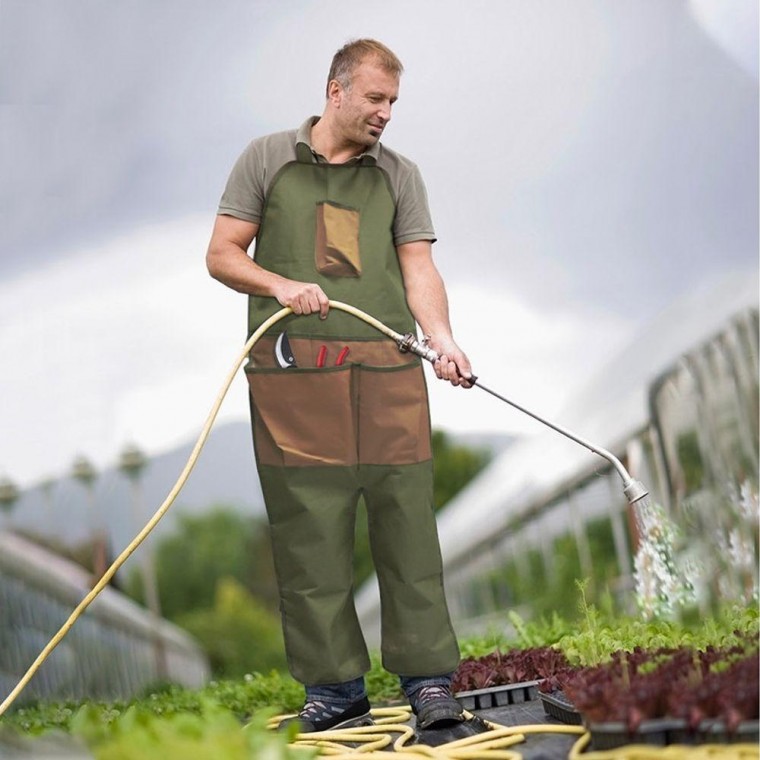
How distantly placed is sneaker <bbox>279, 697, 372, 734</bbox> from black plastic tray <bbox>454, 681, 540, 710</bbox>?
31 centimetres

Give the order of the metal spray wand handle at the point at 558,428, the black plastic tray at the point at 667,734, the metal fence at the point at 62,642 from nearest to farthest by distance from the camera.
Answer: the black plastic tray at the point at 667,734 → the metal spray wand handle at the point at 558,428 → the metal fence at the point at 62,642

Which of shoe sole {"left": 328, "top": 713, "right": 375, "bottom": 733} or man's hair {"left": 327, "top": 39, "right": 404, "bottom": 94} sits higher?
man's hair {"left": 327, "top": 39, "right": 404, "bottom": 94}

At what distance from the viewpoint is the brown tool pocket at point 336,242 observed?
2990 millimetres

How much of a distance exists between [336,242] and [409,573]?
778mm

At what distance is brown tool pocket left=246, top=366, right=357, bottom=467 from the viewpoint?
2916mm

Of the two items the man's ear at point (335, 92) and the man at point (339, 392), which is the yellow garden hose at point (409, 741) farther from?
the man's ear at point (335, 92)

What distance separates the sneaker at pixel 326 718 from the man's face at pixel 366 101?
132 cm

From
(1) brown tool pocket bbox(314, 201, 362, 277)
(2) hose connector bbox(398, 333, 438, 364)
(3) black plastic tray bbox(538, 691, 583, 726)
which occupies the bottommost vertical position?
(3) black plastic tray bbox(538, 691, 583, 726)

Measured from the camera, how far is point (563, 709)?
260 centimetres

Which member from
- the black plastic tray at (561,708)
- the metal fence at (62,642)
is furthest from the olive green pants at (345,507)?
the metal fence at (62,642)

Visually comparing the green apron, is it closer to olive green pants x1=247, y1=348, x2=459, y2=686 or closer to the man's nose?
olive green pants x1=247, y1=348, x2=459, y2=686

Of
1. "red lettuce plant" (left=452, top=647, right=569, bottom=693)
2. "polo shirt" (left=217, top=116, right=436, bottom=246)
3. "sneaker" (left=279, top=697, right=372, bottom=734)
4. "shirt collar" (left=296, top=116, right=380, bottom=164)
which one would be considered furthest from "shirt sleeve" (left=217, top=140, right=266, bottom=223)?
"red lettuce plant" (left=452, top=647, right=569, bottom=693)

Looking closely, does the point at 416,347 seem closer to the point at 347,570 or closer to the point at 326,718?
the point at 347,570

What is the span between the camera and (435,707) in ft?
9.17
